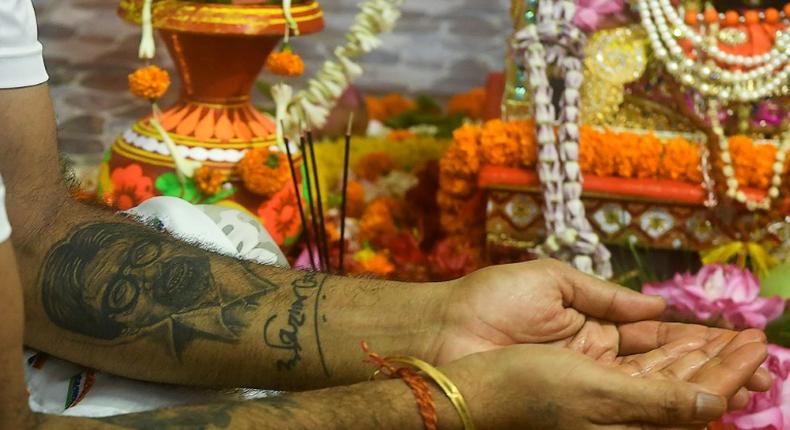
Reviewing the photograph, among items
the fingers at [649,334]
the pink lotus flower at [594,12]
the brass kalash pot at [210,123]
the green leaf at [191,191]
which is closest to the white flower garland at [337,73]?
the brass kalash pot at [210,123]

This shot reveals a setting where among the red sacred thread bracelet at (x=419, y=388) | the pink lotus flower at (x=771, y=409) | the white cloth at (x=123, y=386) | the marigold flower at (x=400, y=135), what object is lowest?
the marigold flower at (x=400, y=135)

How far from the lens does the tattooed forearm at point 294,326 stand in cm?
115

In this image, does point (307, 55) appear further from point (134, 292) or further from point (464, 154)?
point (134, 292)

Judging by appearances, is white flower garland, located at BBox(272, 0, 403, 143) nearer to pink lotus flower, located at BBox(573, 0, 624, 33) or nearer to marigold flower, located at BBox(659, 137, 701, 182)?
pink lotus flower, located at BBox(573, 0, 624, 33)

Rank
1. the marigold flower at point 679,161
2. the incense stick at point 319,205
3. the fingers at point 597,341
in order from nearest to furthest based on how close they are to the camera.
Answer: the fingers at point 597,341, the incense stick at point 319,205, the marigold flower at point 679,161

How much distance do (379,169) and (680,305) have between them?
857mm

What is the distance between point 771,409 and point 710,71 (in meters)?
0.71

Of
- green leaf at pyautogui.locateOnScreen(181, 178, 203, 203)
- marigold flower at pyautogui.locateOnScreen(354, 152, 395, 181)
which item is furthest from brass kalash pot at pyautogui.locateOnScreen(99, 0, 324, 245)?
marigold flower at pyautogui.locateOnScreen(354, 152, 395, 181)

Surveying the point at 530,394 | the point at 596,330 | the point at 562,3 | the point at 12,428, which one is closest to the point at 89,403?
the point at 12,428

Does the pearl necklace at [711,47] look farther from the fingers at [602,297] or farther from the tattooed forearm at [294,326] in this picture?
the tattooed forearm at [294,326]

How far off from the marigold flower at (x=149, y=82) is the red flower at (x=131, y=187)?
0.12 metres

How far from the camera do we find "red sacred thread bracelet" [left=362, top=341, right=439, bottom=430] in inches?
38.6

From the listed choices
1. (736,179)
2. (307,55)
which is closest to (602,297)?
(736,179)

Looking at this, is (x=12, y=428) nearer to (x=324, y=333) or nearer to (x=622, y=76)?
(x=324, y=333)
